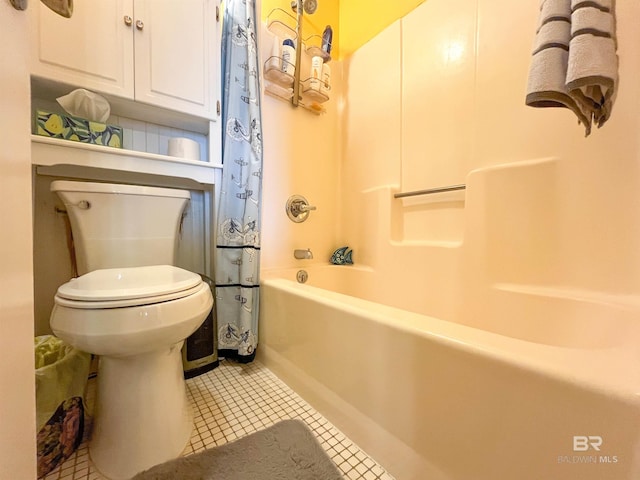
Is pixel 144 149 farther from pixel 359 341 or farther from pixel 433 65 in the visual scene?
pixel 433 65

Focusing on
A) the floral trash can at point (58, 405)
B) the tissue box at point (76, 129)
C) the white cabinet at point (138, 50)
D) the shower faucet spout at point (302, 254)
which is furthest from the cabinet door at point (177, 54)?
the floral trash can at point (58, 405)

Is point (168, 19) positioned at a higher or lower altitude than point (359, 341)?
higher

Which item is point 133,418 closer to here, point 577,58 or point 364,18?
point 577,58

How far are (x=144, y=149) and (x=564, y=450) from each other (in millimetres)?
1646

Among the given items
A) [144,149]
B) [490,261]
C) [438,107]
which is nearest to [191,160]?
[144,149]

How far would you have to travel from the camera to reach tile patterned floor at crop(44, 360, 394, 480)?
26.7 inches

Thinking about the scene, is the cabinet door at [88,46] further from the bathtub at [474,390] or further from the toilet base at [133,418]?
the bathtub at [474,390]

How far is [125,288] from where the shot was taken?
66cm

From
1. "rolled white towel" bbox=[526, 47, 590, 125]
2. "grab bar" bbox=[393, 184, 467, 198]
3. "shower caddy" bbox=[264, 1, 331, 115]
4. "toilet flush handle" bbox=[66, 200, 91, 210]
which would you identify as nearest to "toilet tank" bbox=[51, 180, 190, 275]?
"toilet flush handle" bbox=[66, 200, 91, 210]

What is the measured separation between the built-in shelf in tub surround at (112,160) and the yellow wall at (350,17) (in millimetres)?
1101

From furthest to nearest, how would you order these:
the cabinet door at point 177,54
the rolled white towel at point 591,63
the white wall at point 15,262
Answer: the cabinet door at point 177,54
the rolled white towel at point 591,63
the white wall at point 15,262

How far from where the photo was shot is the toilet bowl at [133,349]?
59 cm

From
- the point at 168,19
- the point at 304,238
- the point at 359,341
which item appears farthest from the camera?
the point at 304,238

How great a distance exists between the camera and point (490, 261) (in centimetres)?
105
